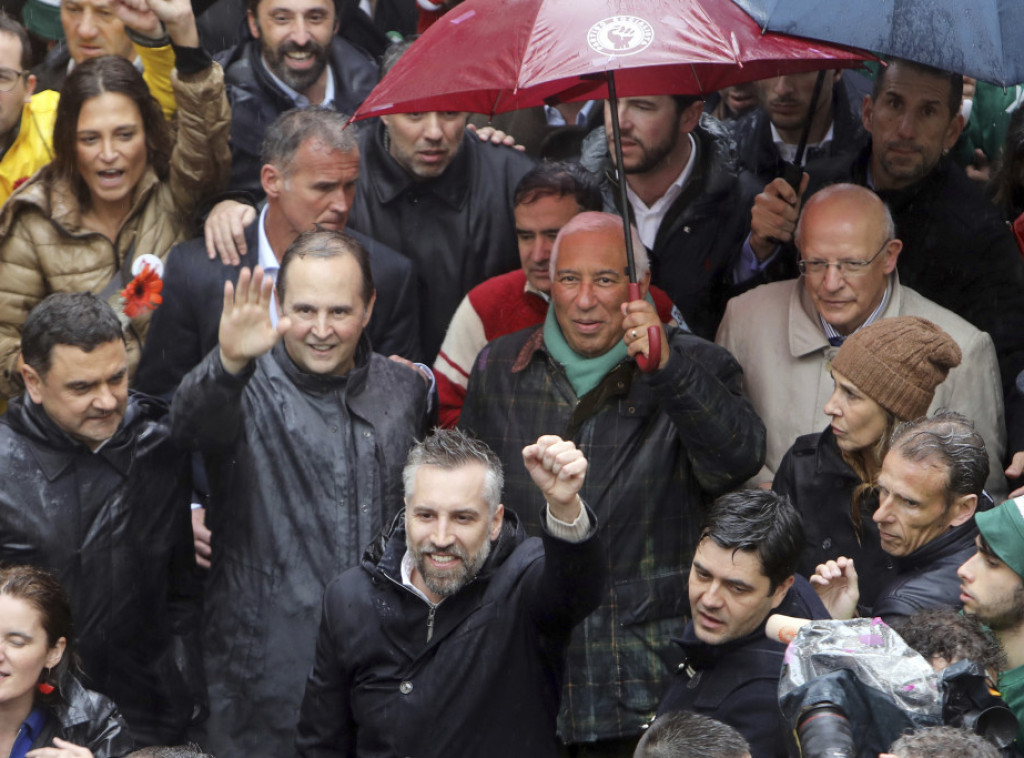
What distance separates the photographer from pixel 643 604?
5.41 metres

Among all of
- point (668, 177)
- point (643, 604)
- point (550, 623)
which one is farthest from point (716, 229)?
point (550, 623)

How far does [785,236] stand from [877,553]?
170cm

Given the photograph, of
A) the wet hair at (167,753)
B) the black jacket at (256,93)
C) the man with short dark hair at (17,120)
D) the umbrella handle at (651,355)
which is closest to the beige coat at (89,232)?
the black jacket at (256,93)

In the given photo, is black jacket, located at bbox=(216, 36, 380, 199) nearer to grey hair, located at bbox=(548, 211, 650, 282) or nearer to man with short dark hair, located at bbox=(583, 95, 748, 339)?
man with short dark hair, located at bbox=(583, 95, 748, 339)

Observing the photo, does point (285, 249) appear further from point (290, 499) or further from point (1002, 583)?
point (1002, 583)

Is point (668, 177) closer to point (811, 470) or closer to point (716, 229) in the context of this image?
point (716, 229)

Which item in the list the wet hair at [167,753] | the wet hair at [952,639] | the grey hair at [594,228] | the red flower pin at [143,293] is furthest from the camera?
the red flower pin at [143,293]

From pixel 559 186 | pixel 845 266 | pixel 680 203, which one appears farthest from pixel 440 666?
pixel 680 203

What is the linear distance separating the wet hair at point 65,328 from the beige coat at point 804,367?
2315 millimetres

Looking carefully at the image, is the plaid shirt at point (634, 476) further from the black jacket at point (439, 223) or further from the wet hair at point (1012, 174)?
the wet hair at point (1012, 174)

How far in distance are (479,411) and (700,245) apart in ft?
4.65

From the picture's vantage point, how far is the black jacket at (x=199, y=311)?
6.07 m

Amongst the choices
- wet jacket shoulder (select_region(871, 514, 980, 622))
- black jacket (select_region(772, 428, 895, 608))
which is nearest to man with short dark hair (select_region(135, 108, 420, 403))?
black jacket (select_region(772, 428, 895, 608))

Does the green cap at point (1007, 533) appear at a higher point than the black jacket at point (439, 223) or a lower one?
lower
